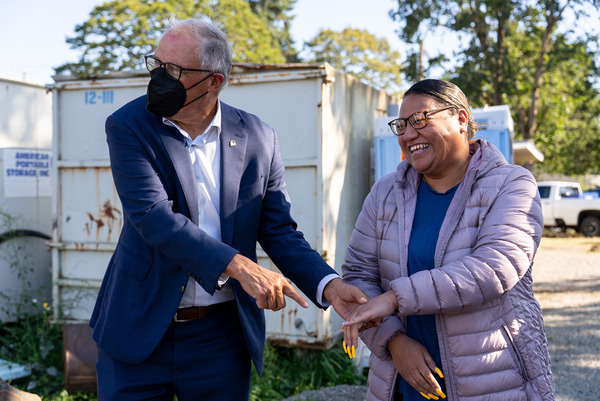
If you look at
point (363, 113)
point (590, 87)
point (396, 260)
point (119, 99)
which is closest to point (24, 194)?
point (119, 99)

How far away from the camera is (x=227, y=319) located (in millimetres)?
2410

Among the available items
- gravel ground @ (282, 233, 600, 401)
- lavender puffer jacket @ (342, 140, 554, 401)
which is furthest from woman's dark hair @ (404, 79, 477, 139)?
gravel ground @ (282, 233, 600, 401)

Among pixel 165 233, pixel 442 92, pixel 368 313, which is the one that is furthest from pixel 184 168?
pixel 442 92

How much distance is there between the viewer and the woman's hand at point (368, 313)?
2021mm

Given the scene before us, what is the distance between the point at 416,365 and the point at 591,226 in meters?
20.6

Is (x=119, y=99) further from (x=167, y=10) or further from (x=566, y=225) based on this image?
(x=167, y=10)

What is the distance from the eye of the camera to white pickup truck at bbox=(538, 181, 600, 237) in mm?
20172

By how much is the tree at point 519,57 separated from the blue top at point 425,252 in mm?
15669

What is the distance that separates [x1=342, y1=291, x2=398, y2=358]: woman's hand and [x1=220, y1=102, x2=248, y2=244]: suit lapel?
0.59 meters

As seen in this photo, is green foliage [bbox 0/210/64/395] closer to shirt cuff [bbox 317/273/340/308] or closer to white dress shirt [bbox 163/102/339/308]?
white dress shirt [bbox 163/102/339/308]

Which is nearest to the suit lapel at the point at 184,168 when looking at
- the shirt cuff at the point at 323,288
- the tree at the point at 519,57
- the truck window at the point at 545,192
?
the shirt cuff at the point at 323,288

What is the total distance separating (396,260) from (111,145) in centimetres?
121

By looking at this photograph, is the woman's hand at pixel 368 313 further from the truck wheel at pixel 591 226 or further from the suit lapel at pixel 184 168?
the truck wheel at pixel 591 226

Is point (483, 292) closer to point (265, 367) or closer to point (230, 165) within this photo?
point (230, 165)
